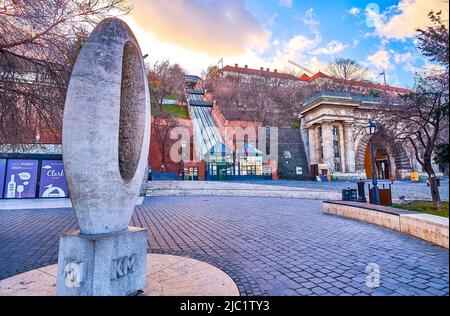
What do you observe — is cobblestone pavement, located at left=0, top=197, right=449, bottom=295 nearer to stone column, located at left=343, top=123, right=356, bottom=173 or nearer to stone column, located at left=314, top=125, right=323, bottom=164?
stone column, located at left=314, top=125, right=323, bottom=164

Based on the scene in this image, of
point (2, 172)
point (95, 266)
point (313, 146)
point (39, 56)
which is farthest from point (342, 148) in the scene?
point (95, 266)

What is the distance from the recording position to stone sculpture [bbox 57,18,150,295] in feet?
8.53

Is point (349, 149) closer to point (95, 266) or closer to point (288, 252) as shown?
point (288, 252)

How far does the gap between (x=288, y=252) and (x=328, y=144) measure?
32.4m

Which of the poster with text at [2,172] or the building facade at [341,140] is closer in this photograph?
the poster with text at [2,172]

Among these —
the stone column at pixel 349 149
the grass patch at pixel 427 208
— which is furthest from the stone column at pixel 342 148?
the grass patch at pixel 427 208

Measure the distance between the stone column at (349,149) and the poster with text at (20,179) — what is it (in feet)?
117

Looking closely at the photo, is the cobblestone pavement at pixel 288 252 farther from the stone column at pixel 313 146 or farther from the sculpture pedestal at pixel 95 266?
the stone column at pixel 313 146

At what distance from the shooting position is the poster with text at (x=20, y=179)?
14234 mm

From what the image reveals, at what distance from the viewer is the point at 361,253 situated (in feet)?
15.8

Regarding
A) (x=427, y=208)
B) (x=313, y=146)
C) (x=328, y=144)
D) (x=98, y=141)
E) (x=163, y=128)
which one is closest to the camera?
(x=98, y=141)

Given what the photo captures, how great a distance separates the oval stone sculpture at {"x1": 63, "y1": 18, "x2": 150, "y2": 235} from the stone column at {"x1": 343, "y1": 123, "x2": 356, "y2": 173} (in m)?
36.7

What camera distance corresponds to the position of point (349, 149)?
115ft
